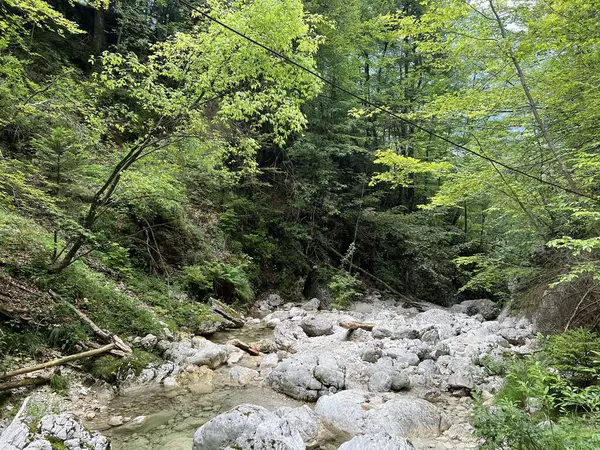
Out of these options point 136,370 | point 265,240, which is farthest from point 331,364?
point 265,240

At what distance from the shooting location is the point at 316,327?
902cm

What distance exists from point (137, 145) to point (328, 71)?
34.4ft

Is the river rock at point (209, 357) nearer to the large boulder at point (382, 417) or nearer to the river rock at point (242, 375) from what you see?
the river rock at point (242, 375)

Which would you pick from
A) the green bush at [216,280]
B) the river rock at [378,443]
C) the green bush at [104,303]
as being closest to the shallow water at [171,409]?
the green bush at [104,303]

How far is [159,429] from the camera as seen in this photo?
423 centimetres

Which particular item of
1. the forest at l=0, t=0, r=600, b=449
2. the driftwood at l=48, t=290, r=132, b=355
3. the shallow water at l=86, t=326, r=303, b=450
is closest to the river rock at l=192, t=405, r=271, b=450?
the shallow water at l=86, t=326, r=303, b=450

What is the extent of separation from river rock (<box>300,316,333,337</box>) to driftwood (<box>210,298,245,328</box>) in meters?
1.59

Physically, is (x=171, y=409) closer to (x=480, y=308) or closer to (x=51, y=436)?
(x=51, y=436)

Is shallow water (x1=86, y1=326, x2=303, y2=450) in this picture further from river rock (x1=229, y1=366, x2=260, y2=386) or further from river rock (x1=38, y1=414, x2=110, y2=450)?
river rock (x1=38, y1=414, x2=110, y2=450)

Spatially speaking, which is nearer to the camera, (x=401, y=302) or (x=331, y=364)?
(x=331, y=364)

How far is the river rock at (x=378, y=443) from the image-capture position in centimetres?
334

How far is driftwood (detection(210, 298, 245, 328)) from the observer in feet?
30.1

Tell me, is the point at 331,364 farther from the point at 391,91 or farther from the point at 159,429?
the point at 391,91

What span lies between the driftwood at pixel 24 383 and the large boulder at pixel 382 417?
3.42 meters
